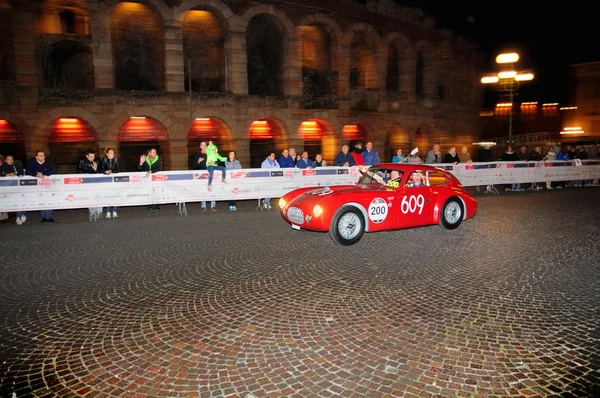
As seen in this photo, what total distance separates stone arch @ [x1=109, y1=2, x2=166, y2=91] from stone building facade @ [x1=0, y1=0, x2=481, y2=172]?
1.9 inches

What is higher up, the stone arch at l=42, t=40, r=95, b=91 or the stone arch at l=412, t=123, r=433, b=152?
the stone arch at l=42, t=40, r=95, b=91

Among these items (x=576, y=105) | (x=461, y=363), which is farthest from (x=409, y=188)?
(x=576, y=105)

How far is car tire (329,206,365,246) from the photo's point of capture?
26.2ft

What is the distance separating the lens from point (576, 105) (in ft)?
129

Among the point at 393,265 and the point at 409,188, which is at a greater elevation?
the point at 409,188

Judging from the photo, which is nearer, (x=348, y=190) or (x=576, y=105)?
(x=348, y=190)

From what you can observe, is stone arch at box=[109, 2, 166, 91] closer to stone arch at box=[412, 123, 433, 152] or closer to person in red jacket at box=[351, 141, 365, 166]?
person in red jacket at box=[351, 141, 365, 166]

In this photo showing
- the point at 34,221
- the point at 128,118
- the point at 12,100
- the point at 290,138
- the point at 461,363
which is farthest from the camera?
the point at 290,138

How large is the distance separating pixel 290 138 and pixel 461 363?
754 inches

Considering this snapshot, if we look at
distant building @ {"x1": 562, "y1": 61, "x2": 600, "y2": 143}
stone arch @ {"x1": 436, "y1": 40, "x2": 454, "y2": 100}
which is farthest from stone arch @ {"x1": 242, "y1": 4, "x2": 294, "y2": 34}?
distant building @ {"x1": 562, "y1": 61, "x2": 600, "y2": 143}

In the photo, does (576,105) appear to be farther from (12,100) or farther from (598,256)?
(12,100)

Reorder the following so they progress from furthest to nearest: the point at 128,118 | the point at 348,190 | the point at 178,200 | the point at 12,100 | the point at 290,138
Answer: the point at 290,138 → the point at 128,118 → the point at 12,100 → the point at 178,200 → the point at 348,190

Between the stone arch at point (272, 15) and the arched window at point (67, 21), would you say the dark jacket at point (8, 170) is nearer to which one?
the arched window at point (67, 21)

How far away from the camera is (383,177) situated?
9438 millimetres
